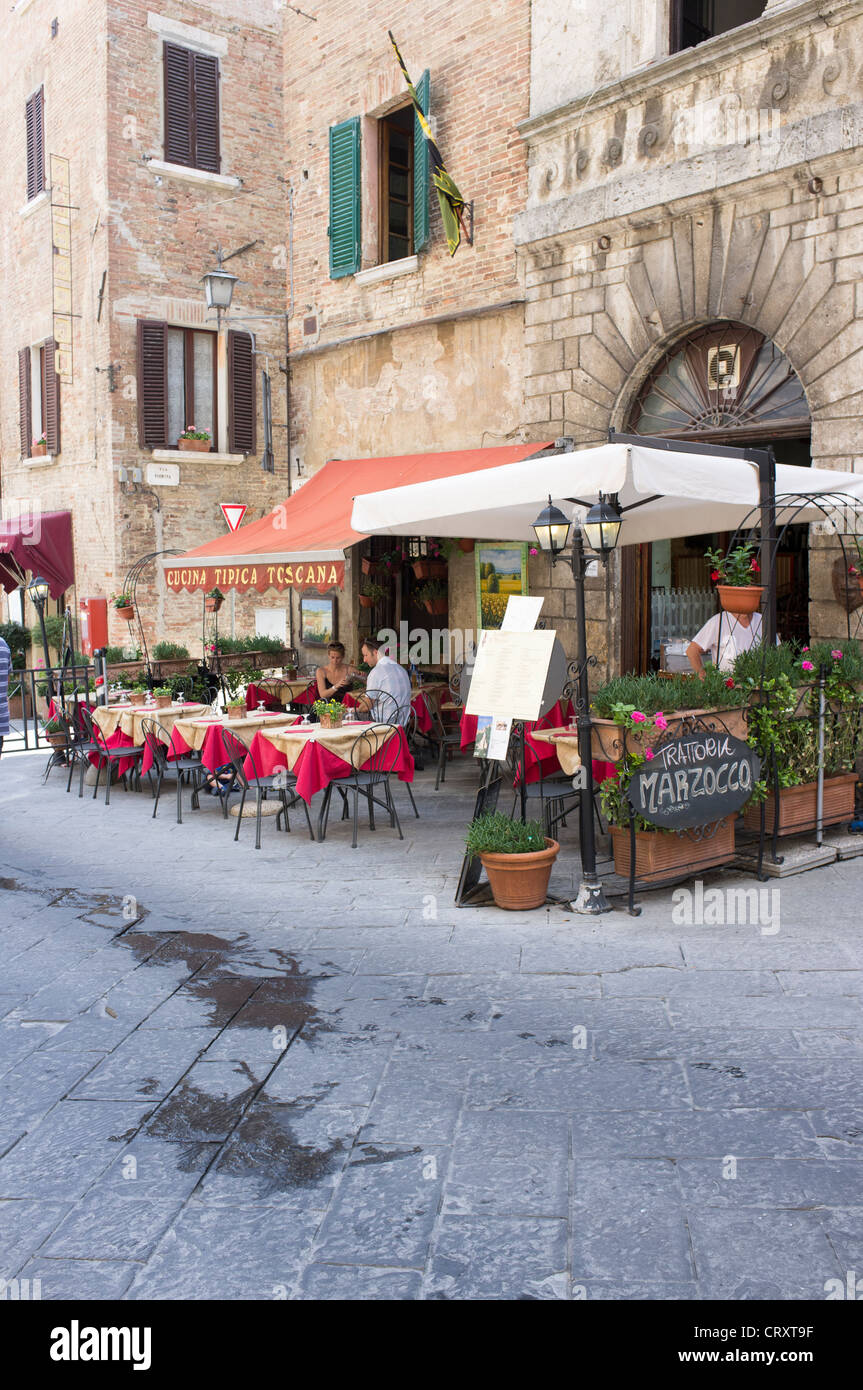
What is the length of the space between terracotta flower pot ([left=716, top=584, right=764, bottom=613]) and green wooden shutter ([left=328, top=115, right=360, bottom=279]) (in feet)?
26.9

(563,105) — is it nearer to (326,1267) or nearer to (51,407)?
(51,407)

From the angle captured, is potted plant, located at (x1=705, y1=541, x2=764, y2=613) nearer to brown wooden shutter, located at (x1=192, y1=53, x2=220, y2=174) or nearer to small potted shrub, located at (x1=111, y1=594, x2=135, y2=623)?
small potted shrub, located at (x1=111, y1=594, x2=135, y2=623)

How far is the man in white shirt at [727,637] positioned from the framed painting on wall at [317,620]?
7.14 metres

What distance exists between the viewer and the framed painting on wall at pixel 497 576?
1194 cm

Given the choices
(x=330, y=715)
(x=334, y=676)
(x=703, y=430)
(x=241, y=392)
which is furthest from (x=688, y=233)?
(x=241, y=392)

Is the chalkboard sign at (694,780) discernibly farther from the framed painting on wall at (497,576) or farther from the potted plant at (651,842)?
the framed painting on wall at (497,576)

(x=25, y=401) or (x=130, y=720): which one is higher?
(x=25, y=401)

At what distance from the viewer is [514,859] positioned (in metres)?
6.28

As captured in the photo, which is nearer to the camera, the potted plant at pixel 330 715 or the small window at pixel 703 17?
the potted plant at pixel 330 715

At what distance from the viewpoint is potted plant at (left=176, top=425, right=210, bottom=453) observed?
15.1 metres

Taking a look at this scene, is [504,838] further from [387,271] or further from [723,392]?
[387,271]

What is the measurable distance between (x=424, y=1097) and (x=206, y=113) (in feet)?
48.0

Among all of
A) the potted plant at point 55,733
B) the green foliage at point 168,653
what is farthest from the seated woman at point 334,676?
the potted plant at point 55,733
